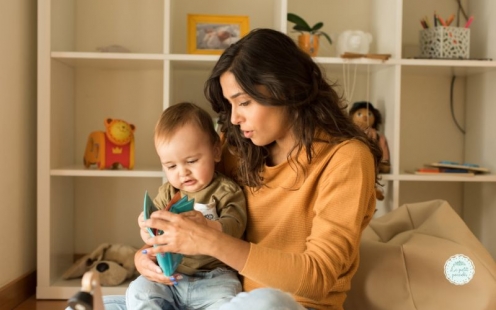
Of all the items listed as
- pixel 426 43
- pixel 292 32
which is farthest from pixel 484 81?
pixel 292 32

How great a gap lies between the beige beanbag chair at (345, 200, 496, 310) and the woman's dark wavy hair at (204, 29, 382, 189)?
0.31 m

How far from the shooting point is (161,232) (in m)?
1.40

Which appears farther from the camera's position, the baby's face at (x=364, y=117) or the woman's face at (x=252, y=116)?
the baby's face at (x=364, y=117)

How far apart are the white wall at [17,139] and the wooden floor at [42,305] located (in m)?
0.10

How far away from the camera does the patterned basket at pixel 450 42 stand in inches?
100

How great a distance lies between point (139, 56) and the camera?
2.45 m

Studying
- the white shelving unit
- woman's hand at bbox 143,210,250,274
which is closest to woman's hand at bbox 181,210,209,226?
woman's hand at bbox 143,210,250,274

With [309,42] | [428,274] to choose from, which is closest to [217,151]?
[428,274]

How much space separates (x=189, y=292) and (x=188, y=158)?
0.32 meters

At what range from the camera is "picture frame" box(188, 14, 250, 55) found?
8.73 feet

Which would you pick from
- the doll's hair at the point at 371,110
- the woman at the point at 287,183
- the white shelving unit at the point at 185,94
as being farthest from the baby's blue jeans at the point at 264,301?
the doll's hair at the point at 371,110

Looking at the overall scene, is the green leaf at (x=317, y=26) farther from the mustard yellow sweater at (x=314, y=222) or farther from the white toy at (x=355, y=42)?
the mustard yellow sweater at (x=314, y=222)

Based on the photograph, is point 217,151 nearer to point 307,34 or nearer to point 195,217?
point 195,217

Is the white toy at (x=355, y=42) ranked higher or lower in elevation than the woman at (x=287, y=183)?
higher
